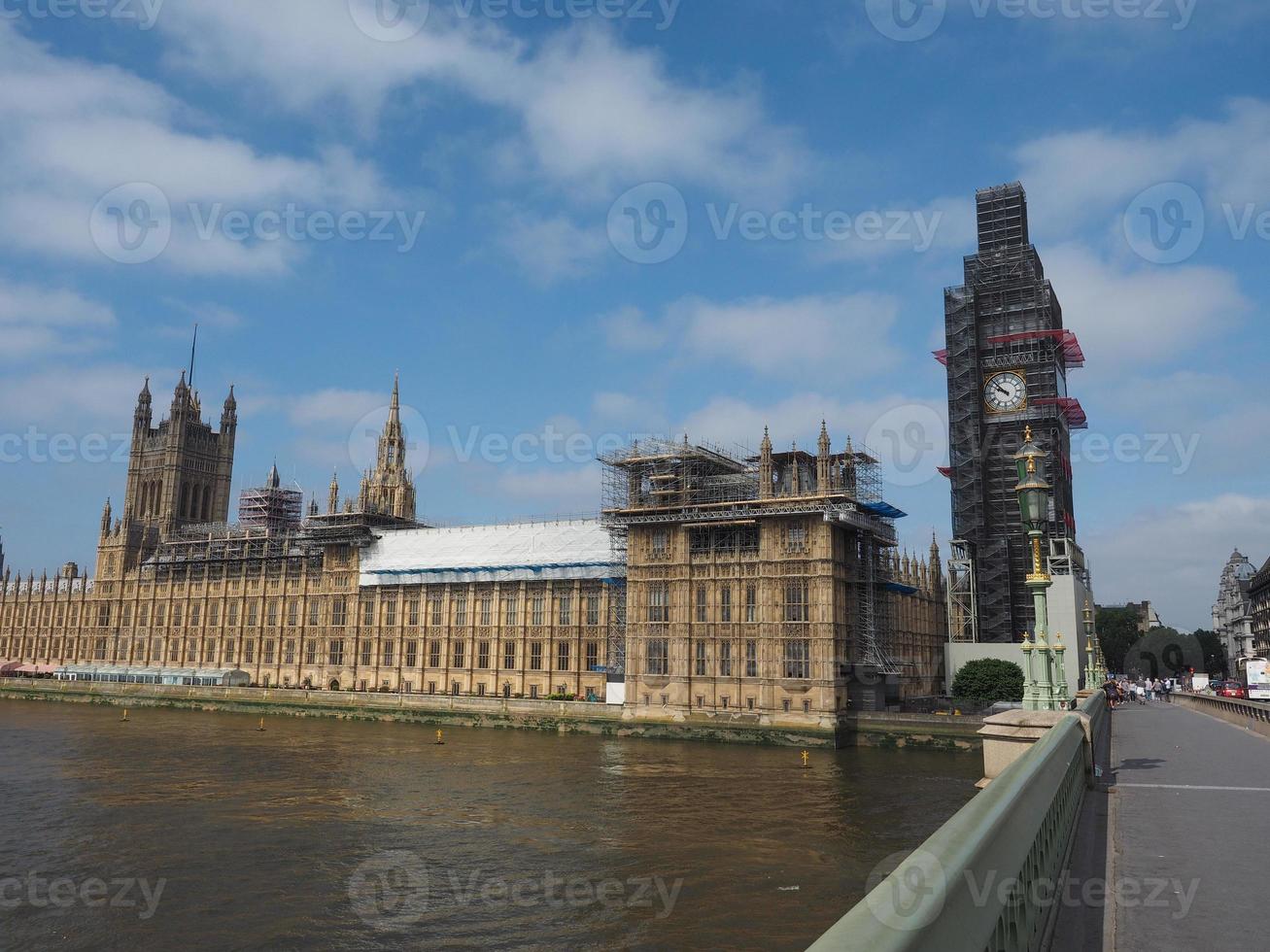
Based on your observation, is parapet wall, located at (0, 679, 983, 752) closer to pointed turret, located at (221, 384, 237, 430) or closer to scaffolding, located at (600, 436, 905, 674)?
scaffolding, located at (600, 436, 905, 674)

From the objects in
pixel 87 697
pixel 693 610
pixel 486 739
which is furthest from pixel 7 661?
pixel 693 610

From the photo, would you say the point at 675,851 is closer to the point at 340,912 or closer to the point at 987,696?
the point at 340,912

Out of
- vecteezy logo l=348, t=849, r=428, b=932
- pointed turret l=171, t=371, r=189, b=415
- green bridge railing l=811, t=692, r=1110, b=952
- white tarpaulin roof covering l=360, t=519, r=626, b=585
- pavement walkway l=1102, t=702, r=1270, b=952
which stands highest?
pointed turret l=171, t=371, r=189, b=415

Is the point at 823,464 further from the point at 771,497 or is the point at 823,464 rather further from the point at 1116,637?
the point at 1116,637

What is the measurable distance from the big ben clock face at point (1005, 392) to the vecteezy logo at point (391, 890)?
87.6 m

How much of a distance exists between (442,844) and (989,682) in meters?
61.1

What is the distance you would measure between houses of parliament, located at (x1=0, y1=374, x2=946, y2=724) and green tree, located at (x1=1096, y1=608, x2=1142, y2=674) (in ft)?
221

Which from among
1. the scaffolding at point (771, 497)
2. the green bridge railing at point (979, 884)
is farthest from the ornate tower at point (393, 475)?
the green bridge railing at point (979, 884)

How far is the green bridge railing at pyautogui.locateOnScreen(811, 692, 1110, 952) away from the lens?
13.4ft

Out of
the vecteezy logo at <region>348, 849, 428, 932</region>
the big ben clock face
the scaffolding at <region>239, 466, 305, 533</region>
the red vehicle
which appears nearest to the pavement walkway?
the vecteezy logo at <region>348, 849, 428, 932</region>

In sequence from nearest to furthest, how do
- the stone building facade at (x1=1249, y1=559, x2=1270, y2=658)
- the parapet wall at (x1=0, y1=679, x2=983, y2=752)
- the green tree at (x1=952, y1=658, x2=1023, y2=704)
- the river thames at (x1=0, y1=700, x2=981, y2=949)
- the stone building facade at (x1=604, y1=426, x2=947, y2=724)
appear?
1. the river thames at (x1=0, y1=700, x2=981, y2=949)
2. the parapet wall at (x1=0, y1=679, x2=983, y2=752)
3. the stone building facade at (x1=604, y1=426, x2=947, y2=724)
4. the green tree at (x1=952, y1=658, x2=1023, y2=704)
5. the stone building facade at (x1=1249, y1=559, x2=1270, y2=658)

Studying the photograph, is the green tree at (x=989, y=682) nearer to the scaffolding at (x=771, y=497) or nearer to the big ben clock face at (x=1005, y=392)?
the scaffolding at (x=771, y=497)

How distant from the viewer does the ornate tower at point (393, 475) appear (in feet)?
484

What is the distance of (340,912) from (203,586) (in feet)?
356
